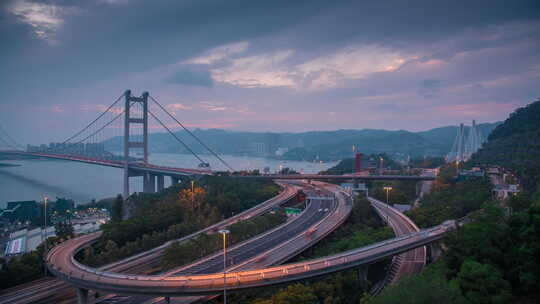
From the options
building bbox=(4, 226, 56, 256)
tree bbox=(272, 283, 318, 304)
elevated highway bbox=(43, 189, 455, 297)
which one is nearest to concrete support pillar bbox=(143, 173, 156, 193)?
building bbox=(4, 226, 56, 256)

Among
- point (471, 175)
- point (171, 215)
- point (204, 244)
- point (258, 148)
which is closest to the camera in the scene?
point (204, 244)

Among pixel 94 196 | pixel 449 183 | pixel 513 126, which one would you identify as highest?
pixel 513 126

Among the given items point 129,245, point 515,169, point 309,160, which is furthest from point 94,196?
point 309,160

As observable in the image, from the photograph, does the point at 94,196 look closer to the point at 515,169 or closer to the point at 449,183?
the point at 449,183

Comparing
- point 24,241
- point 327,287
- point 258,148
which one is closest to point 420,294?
point 327,287

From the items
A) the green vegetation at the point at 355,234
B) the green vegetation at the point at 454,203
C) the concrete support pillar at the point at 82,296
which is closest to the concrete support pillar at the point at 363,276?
the green vegetation at the point at 355,234

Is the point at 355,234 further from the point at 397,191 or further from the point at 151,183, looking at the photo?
the point at 151,183
